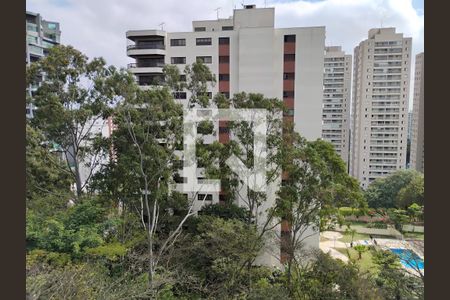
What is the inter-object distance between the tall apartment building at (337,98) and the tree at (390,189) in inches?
184

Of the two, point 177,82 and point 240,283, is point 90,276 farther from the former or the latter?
point 177,82

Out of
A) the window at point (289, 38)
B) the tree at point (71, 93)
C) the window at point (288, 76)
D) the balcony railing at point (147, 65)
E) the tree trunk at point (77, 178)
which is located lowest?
the tree trunk at point (77, 178)

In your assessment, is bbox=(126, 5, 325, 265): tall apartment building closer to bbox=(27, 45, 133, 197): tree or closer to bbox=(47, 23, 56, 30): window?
bbox=(27, 45, 133, 197): tree

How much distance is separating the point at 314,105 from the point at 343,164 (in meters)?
3.75

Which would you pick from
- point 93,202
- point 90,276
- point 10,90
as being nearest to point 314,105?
point 93,202

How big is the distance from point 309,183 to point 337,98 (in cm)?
1539

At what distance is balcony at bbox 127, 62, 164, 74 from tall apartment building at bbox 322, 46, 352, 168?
11.9 metres

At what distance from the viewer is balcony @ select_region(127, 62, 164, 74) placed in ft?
33.4

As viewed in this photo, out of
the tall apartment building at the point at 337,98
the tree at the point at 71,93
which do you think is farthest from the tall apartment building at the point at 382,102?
the tree at the point at 71,93

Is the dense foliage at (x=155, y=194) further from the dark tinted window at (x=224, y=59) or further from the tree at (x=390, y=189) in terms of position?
the tree at (x=390, y=189)

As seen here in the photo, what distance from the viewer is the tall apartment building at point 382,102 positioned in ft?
54.5

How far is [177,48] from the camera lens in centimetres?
923

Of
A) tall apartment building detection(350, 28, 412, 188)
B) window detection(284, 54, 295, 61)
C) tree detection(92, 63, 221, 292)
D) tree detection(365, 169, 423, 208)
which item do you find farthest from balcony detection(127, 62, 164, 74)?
tall apartment building detection(350, 28, 412, 188)

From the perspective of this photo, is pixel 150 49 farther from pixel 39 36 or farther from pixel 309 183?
pixel 39 36
